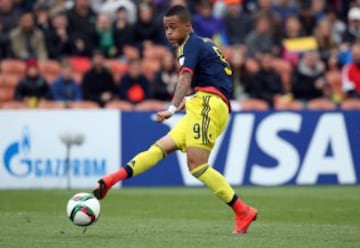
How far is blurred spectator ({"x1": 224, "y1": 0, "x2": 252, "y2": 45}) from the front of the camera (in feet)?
79.5

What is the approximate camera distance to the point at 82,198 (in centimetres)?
1057

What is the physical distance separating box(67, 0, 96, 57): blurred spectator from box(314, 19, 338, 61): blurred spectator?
515cm

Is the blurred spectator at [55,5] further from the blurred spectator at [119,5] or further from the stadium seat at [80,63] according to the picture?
the stadium seat at [80,63]

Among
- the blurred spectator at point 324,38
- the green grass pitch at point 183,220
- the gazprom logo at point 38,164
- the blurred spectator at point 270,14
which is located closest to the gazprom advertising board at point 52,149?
the gazprom logo at point 38,164

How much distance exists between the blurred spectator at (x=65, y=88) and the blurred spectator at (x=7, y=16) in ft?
7.42

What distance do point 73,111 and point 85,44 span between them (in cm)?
426

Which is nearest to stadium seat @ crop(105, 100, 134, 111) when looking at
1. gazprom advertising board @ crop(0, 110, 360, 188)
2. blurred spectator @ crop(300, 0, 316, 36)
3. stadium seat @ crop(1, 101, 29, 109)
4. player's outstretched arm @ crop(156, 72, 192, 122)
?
gazprom advertising board @ crop(0, 110, 360, 188)

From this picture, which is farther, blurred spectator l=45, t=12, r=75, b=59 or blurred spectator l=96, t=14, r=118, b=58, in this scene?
blurred spectator l=96, t=14, r=118, b=58

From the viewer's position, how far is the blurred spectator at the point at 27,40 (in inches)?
880

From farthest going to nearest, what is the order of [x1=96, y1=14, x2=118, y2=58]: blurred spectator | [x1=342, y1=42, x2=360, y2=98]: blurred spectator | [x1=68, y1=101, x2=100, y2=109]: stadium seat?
[x1=96, y1=14, x2=118, y2=58]: blurred spectator
[x1=342, y1=42, x2=360, y2=98]: blurred spectator
[x1=68, y1=101, x2=100, y2=109]: stadium seat

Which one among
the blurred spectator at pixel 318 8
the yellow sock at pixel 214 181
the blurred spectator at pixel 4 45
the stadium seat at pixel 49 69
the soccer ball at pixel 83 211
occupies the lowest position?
the stadium seat at pixel 49 69

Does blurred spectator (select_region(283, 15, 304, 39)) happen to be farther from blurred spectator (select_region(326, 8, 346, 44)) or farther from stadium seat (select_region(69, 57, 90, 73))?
stadium seat (select_region(69, 57, 90, 73))

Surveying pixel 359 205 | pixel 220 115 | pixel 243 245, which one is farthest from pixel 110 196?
pixel 243 245

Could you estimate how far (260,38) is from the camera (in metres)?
23.9
